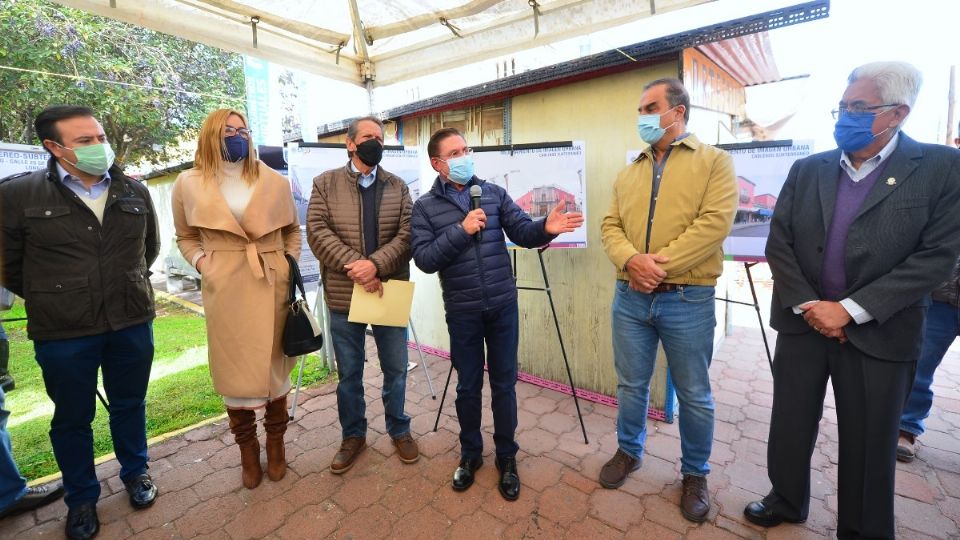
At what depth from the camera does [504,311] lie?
243 cm

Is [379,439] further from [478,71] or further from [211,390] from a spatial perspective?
[478,71]

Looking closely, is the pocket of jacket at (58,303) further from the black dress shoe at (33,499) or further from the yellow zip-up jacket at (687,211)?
the yellow zip-up jacket at (687,211)

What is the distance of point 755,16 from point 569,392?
2.99 m

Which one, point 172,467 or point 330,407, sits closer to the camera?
point 172,467

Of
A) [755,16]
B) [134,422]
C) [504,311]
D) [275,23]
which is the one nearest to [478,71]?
[275,23]

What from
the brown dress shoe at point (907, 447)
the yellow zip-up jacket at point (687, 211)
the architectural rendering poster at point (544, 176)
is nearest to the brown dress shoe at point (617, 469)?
the yellow zip-up jacket at point (687, 211)

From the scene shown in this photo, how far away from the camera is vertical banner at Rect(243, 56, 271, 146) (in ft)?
13.6

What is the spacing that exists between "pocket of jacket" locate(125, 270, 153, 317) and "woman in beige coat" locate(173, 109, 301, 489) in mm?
270

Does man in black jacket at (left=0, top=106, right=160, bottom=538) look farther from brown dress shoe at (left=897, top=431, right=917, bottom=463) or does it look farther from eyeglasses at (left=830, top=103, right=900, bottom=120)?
brown dress shoe at (left=897, top=431, right=917, bottom=463)

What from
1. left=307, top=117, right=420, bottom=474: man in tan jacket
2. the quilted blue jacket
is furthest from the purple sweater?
left=307, top=117, right=420, bottom=474: man in tan jacket

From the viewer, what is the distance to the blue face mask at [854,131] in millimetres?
1828

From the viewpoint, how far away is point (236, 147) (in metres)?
2.41

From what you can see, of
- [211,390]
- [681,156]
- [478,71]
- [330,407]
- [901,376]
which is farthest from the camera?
[478,71]

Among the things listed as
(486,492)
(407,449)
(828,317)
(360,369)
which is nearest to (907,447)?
Result: (828,317)
